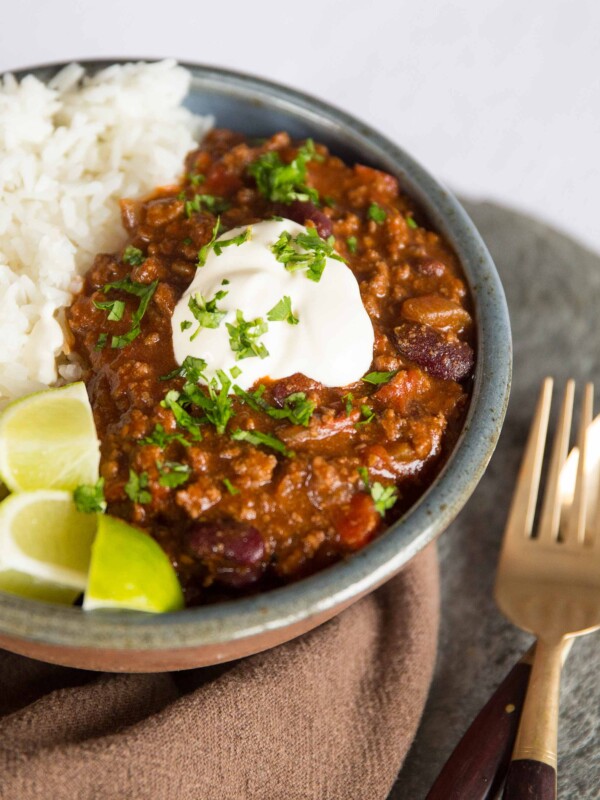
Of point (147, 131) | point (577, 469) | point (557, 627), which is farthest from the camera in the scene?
point (147, 131)

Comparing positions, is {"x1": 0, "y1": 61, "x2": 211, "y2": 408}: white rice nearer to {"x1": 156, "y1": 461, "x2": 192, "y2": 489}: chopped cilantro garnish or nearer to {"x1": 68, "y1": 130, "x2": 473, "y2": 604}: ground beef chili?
{"x1": 68, "y1": 130, "x2": 473, "y2": 604}: ground beef chili

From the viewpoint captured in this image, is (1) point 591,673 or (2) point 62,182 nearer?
(1) point 591,673

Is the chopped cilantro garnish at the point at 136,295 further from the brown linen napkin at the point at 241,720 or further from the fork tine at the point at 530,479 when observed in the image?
the fork tine at the point at 530,479

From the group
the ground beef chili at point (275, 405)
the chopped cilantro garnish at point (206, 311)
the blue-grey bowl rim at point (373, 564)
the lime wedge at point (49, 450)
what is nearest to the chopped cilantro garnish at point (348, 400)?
the ground beef chili at point (275, 405)

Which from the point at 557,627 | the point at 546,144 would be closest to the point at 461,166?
the point at 546,144

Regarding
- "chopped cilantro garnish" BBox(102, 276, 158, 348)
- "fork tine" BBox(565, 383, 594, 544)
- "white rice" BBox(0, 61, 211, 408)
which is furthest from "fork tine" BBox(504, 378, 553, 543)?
"white rice" BBox(0, 61, 211, 408)

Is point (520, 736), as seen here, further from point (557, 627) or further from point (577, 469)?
point (577, 469)

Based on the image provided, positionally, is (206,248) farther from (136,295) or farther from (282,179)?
(282,179)

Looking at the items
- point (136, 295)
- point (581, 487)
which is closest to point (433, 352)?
point (581, 487)
